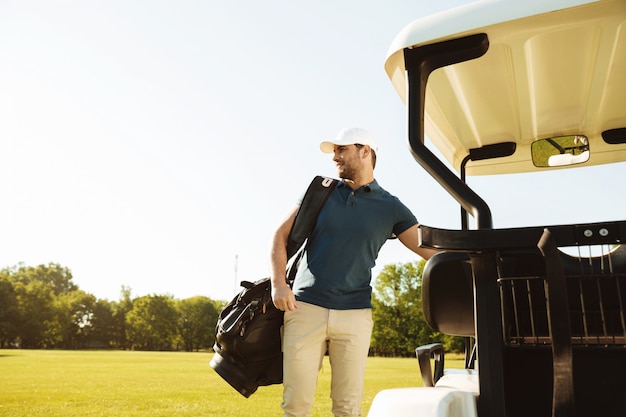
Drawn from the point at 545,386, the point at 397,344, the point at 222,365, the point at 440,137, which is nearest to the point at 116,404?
the point at 222,365

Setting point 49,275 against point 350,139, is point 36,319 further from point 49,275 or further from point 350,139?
point 350,139

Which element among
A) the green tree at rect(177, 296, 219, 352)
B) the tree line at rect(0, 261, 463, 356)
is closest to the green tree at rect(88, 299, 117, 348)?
the tree line at rect(0, 261, 463, 356)

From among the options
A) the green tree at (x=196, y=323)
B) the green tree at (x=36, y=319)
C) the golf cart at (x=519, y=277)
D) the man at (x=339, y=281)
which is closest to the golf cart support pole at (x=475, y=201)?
the golf cart at (x=519, y=277)

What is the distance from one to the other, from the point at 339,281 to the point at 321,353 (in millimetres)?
371

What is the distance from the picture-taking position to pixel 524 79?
6.79ft

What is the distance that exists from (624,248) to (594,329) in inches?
7.9

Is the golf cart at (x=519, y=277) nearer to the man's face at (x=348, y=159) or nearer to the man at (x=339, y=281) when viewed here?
the man at (x=339, y=281)

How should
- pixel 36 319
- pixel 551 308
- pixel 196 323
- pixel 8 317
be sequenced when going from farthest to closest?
pixel 196 323 → pixel 36 319 → pixel 8 317 → pixel 551 308

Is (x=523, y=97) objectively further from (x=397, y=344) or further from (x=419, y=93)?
(x=397, y=344)

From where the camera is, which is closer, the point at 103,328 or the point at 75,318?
the point at 75,318

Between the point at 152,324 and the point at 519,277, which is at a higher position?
the point at 152,324

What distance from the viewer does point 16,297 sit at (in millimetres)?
73500

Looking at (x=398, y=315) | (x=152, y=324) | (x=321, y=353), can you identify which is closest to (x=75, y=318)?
(x=152, y=324)

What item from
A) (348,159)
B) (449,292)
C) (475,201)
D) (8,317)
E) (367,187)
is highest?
(8,317)
